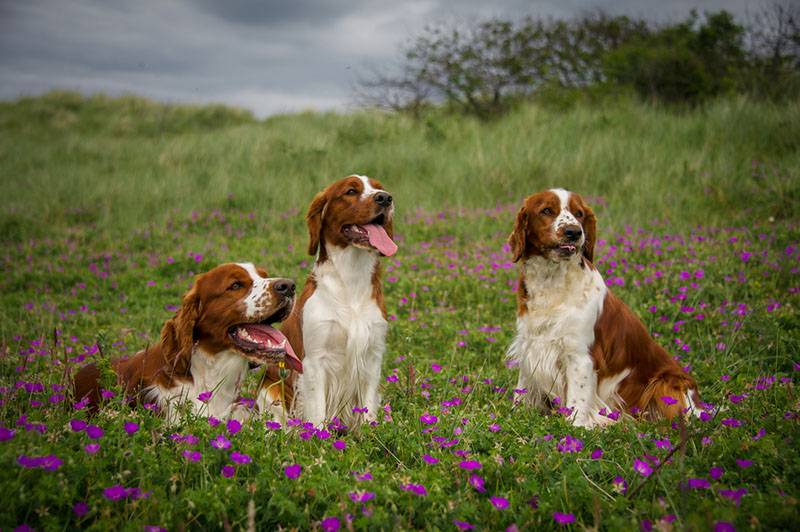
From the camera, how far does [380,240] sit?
11.8ft

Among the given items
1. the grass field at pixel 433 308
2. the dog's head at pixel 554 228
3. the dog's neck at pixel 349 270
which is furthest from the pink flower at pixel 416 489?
the dog's head at pixel 554 228

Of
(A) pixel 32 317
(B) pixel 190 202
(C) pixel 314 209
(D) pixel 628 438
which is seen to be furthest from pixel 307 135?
(D) pixel 628 438

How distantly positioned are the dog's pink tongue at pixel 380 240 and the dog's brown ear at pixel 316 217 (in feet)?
1.04

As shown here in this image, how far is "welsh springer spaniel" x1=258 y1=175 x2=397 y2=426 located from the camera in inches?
137

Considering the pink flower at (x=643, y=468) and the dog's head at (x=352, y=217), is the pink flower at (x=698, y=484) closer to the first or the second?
the pink flower at (x=643, y=468)

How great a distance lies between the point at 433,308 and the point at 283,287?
2.88 m

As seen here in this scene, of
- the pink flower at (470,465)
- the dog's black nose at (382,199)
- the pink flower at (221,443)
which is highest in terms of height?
the dog's black nose at (382,199)

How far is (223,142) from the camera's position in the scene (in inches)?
611

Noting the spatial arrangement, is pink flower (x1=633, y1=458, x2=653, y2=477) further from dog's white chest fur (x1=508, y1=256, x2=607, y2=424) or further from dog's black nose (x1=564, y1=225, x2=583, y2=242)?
dog's black nose (x1=564, y1=225, x2=583, y2=242)

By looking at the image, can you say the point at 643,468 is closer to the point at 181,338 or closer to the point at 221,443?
the point at 221,443

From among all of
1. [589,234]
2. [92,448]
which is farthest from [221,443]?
[589,234]

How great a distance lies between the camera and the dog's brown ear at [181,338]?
326 cm

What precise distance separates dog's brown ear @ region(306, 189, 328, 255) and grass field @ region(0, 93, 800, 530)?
3.64 feet

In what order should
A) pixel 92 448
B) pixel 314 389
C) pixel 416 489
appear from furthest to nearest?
1. pixel 314 389
2. pixel 416 489
3. pixel 92 448
